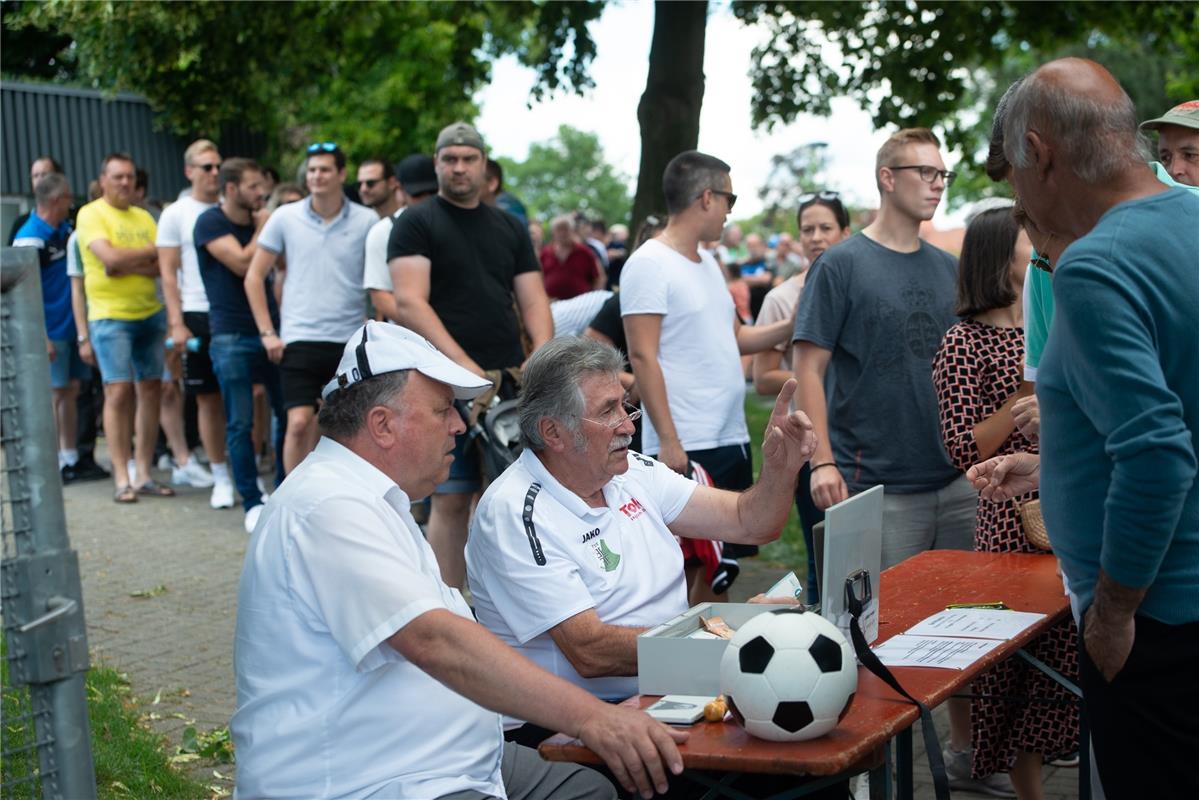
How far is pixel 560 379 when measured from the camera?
12.8 feet

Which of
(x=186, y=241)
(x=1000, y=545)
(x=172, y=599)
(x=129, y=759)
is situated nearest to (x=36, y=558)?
(x=129, y=759)

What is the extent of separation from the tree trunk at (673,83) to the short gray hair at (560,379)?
8.92 m

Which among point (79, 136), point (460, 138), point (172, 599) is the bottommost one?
point (172, 599)

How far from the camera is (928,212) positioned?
537cm

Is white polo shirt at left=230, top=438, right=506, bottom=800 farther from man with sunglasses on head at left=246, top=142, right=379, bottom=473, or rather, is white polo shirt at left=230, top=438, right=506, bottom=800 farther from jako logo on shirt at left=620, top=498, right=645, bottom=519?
man with sunglasses on head at left=246, top=142, right=379, bottom=473

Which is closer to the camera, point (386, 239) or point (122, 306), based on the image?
point (386, 239)

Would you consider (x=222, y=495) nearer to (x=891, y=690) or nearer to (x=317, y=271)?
(x=317, y=271)

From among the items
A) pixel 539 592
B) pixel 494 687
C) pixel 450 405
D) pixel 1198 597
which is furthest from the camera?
pixel 539 592

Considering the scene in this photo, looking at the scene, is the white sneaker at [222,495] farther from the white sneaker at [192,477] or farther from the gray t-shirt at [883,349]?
the gray t-shirt at [883,349]

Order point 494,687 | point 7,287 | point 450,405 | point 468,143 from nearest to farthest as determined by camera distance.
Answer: point 7,287
point 494,687
point 450,405
point 468,143

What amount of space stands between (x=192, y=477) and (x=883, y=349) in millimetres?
7185

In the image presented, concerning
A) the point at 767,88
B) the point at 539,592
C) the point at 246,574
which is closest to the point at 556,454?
the point at 539,592

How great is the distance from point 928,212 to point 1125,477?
304 cm

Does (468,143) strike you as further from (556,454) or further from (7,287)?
(7,287)
